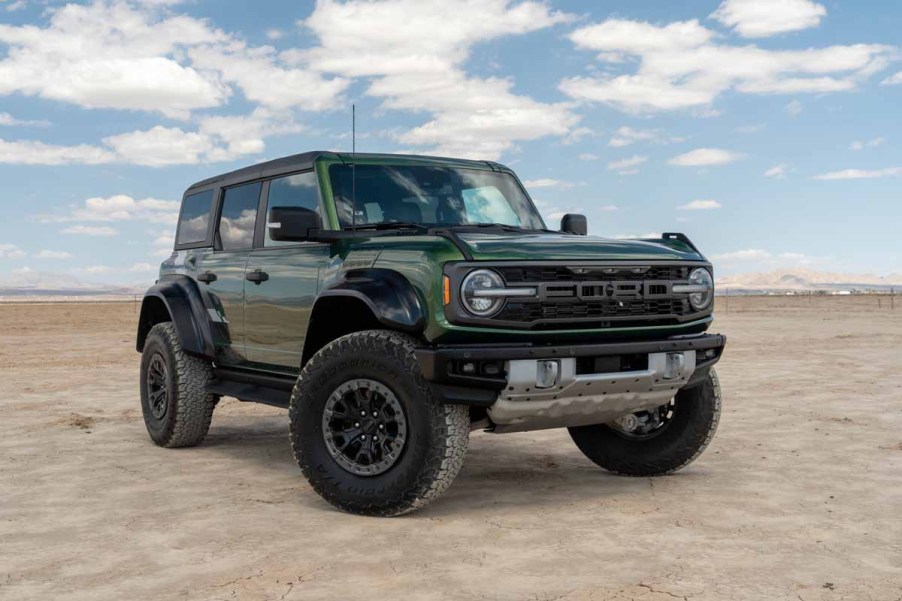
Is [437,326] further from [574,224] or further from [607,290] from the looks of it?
[574,224]

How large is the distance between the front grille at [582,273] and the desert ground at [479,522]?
1.31 metres

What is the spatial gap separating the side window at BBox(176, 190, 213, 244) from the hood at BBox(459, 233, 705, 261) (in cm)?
296

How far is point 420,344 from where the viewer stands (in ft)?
17.2

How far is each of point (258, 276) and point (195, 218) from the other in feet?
6.10

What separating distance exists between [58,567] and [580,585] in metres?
2.37

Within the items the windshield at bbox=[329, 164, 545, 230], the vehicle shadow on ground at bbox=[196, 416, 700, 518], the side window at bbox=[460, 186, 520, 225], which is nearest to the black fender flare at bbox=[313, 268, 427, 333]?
the windshield at bbox=[329, 164, 545, 230]

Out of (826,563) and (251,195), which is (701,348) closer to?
(826,563)

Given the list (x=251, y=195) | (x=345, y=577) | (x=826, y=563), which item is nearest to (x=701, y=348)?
(x=826, y=563)

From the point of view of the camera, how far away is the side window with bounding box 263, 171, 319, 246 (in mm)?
6551

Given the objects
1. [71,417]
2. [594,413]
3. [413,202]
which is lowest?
[71,417]

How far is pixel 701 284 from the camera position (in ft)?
19.7

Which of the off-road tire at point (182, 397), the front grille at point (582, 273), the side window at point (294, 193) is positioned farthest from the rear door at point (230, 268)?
the front grille at point (582, 273)

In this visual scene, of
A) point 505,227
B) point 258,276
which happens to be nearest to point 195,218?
point 258,276

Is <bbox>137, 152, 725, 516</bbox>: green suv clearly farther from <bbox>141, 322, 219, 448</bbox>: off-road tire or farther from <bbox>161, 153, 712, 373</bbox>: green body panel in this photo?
<bbox>141, 322, 219, 448</bbox>: off-road tire
